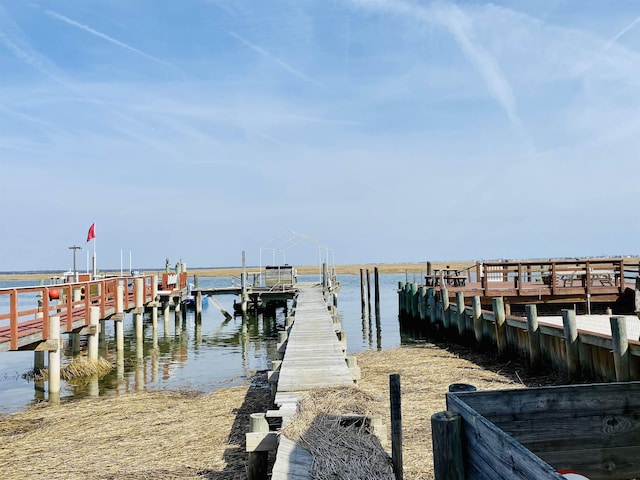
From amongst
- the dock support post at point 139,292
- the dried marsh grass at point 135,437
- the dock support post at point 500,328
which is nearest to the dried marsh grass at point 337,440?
the dried marsh grass at point 135,437

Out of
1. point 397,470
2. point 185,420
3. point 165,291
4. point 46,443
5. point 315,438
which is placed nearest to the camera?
point 397,470

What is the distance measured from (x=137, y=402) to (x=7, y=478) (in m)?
4.43

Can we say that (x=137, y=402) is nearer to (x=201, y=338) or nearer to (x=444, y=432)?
(x=444, y=432)

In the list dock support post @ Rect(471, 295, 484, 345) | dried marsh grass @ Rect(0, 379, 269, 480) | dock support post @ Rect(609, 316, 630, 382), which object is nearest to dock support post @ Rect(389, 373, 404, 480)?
dried marsh grass @ Rect(0, 379, 269, 480)

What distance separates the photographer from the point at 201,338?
25297mm

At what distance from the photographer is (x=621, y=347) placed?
866 centimetres

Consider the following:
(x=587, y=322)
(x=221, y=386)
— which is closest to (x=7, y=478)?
(x=221, y=386)

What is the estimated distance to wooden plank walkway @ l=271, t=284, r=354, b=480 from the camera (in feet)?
16.9

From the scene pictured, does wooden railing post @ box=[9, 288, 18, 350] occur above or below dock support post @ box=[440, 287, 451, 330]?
above

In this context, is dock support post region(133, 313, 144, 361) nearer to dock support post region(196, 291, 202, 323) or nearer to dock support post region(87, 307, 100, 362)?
dock support post region(87, 307, 100, 362)

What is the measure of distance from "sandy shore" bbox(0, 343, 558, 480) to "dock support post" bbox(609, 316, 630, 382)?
7.80ft

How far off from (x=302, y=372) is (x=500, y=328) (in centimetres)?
674

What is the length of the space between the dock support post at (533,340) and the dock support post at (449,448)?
32.7 feet

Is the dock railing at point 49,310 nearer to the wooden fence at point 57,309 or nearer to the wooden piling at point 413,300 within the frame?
the wooden fence at point 57,309
